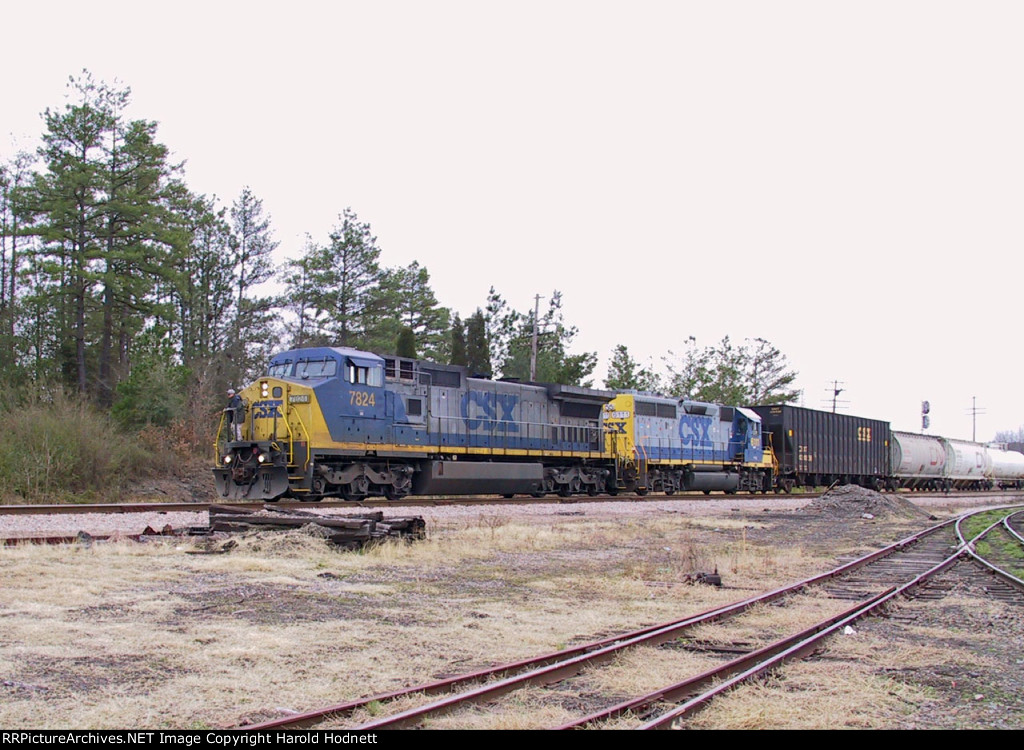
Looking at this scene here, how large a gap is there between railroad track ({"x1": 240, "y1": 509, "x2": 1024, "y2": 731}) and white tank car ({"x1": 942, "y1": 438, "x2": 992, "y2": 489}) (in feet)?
138

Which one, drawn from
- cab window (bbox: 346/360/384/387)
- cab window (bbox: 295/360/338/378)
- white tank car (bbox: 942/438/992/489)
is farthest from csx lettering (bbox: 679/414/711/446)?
white tank car (bbox: 942/438/992/489)

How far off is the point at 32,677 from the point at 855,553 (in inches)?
496

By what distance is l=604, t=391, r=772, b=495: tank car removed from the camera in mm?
28188

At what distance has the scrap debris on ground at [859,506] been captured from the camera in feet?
79.2

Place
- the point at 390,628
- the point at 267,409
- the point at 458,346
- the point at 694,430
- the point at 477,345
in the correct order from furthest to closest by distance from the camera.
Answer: the point at 477,345, the point at 458,346, the point at 694,430, the point at 267,409, the point at 390,628

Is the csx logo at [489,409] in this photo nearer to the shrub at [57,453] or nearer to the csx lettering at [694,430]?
the csx lettering at [694,430]

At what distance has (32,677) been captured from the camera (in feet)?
17.2

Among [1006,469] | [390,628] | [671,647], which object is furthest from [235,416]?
[1006,469]

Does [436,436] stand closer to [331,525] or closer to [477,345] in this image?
[331,525]

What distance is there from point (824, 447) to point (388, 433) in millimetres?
25350

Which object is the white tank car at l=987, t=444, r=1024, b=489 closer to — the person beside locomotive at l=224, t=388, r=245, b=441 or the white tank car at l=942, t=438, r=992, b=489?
the white tank car at l=942, t=438, r=992, b=489

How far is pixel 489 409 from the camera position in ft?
76.4
